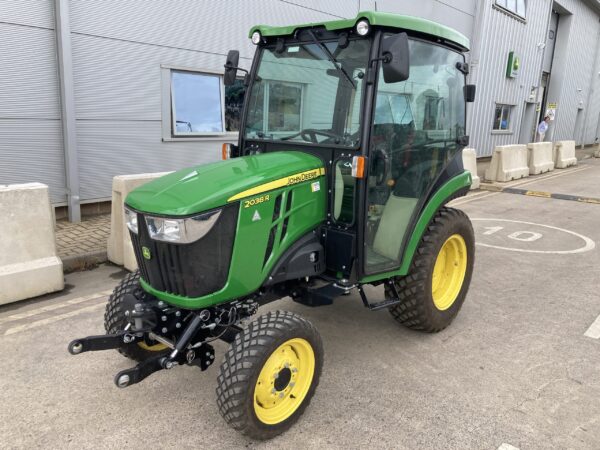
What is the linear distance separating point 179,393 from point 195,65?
6410 millimetres

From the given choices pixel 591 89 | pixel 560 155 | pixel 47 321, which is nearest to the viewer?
pixel 47 321

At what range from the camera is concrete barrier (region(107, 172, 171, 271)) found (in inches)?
202

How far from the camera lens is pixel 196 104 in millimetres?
8422

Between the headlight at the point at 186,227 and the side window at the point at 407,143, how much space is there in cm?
113

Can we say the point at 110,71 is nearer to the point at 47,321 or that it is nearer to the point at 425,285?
the point at 47,321

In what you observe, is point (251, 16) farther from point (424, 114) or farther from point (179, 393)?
point (179, 393)

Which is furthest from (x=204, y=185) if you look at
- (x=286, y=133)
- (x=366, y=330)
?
(x=366, y=330)

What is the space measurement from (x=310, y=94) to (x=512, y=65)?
17.0 m

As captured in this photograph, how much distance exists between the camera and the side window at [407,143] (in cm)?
329

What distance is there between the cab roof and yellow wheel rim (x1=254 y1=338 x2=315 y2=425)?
6.52 feet

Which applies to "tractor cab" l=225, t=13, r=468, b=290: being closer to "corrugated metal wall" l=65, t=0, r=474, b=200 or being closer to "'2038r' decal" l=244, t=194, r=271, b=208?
"'2038r' decal" l=244, t=194, r=271, b=208

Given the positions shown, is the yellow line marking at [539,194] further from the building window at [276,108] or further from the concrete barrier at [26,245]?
the concrete barrier at [26,245]

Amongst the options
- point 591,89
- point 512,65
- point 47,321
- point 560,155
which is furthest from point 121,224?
point 591,89

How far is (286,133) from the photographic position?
3.52 meters
